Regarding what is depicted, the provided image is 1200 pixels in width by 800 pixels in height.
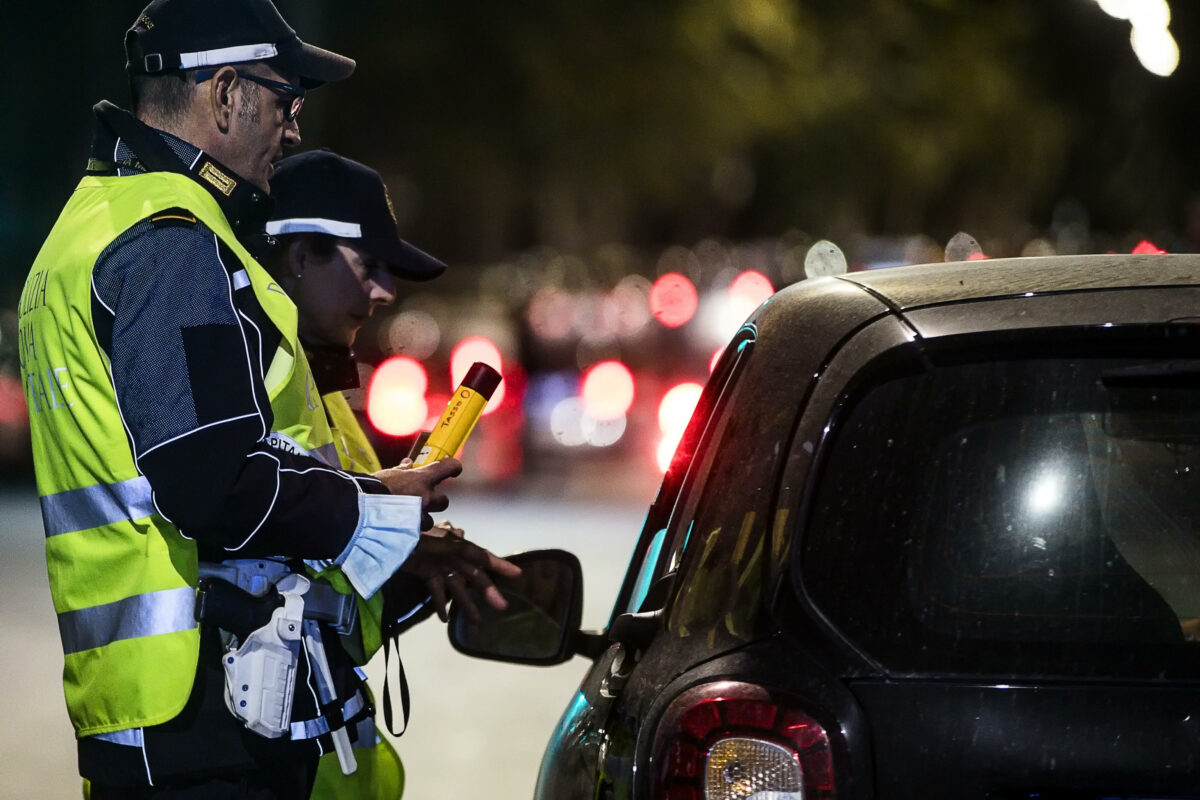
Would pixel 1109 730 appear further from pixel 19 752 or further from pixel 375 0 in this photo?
pixel 375 0

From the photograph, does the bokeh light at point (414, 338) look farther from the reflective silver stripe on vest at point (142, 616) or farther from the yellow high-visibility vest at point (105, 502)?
the reflective silver stripe on vest at point (142, 616)

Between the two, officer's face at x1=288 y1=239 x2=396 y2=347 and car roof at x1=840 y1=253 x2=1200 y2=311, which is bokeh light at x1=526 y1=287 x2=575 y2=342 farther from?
car roof at x1=840 y1=253 x2=1200 y2=311

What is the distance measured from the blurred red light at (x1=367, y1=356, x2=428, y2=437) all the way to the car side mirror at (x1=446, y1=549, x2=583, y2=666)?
1419cm

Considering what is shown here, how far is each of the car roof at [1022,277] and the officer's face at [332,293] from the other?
1306 mm

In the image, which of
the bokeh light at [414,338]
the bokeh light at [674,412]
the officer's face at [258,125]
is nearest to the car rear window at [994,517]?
the officer's face at [258,125]

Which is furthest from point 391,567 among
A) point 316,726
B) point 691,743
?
point 691,743

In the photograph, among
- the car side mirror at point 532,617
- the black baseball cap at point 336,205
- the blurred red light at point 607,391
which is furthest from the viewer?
the blurred red light at point 607,391

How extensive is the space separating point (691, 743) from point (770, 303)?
890 mm

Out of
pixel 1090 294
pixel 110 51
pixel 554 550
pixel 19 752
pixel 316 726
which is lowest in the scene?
pixel 19 752

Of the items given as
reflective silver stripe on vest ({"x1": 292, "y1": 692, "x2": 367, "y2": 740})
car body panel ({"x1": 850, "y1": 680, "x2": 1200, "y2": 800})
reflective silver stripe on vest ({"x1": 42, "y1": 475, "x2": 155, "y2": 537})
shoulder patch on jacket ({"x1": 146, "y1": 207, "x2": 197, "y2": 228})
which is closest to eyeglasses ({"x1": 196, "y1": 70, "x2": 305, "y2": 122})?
shoulder patch on jacket ({"x1": 146, "y1": 207, "x2": 197, "y2": 228})

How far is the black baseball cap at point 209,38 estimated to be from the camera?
327 centimetres

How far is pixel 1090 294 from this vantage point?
2.56 metres

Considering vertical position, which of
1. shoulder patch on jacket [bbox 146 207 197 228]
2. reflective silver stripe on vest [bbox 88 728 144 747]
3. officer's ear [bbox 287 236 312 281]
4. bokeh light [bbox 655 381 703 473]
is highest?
shoulder patch on jacket [bbox 146 207 197 228]

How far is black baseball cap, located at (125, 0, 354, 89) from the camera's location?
327 cm
